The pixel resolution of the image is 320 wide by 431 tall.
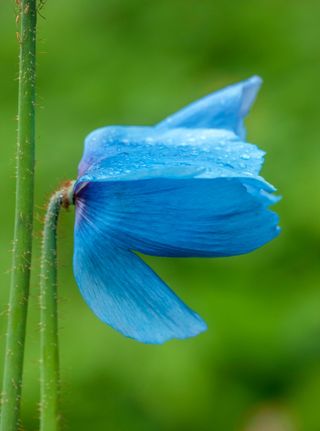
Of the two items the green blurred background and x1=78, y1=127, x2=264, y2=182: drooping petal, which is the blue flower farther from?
the green blurred background

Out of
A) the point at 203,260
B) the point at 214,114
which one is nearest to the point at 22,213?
the point at 214,114

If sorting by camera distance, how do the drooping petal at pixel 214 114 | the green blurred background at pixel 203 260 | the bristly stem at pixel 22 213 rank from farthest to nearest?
the green blurred background at pixel 203 260 < the drooping petal at pixel 214 114 < the bristly stem at pixel 22 213

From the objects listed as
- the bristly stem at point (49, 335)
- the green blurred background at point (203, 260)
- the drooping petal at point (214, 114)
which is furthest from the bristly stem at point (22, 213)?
the green blurred background at point (203, 260)

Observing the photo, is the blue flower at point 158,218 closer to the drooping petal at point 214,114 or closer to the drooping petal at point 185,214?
the drooping petal at point 185,214

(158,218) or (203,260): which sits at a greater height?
(158,218)

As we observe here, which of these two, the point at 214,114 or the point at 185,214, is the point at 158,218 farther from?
the point at 214,114

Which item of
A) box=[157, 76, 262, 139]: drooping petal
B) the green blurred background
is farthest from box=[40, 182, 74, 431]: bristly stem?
the green blurred background
